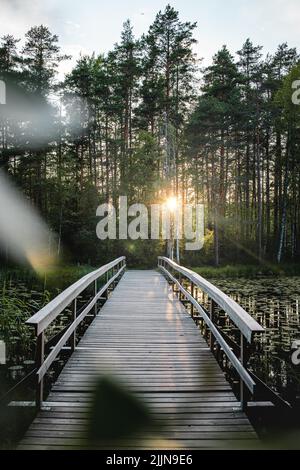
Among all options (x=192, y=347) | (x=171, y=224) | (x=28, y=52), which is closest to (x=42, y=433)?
(x=192, y=347)

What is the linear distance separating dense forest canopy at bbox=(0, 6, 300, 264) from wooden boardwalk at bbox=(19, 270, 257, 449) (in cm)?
1587

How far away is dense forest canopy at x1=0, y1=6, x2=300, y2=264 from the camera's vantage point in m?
22.1

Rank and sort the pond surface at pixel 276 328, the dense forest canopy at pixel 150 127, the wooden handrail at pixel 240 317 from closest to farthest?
the wooden handrail at pixel 240 317 < the pond surface at pixel 276 328 < the dense forest canopy at pixel 150 127

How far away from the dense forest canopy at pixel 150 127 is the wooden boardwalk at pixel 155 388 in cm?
1587

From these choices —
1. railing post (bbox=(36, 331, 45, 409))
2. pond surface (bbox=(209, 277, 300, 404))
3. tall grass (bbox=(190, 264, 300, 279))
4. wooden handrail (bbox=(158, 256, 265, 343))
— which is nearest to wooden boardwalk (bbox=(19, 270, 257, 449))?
railing post (bbox=(36, 331, 45, 409))

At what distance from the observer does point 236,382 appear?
200 inches

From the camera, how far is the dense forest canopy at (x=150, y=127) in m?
22.1

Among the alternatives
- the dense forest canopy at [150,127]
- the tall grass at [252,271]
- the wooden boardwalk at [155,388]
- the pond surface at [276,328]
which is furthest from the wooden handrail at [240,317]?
the dense forest canopy at [150,127]

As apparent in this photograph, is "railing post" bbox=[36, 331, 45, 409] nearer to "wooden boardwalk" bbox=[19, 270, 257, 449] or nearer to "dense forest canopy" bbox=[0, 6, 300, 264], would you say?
"wooden boardwalk" bbox=[19, 270, 257, 449]

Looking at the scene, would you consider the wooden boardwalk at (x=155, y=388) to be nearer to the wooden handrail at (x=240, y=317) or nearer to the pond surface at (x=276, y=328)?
the wooden handrail at (x=240, y=317)

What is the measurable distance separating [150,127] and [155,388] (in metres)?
25.8
